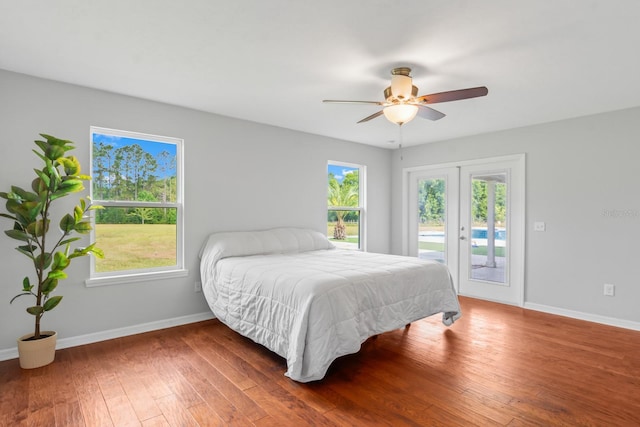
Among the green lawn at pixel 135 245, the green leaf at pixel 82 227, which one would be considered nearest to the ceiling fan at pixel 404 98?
the green leaf at pixel 82 227

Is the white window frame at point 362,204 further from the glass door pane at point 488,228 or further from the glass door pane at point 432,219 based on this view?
the glass door pane at point 488,228

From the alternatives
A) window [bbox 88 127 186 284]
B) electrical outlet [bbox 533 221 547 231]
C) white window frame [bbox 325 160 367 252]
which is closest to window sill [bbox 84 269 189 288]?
window [bbox 88 127 186 284]

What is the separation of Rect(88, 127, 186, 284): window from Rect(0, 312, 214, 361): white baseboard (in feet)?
1.61

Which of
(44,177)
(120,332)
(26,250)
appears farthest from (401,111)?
(120,332)

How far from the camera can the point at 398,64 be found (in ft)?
8.71

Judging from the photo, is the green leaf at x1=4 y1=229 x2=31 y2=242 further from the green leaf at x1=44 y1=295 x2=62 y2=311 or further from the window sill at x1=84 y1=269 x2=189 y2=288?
the window sill at x1=84 y1=269 x2=189 y2=288

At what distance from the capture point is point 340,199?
217 inches

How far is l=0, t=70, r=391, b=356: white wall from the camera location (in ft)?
9.46

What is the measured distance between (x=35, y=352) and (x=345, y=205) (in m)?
4.12

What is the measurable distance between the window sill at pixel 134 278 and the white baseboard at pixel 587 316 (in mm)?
4384

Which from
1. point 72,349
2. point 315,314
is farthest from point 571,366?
point 72,349

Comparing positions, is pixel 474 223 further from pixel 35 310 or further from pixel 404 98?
pixel 35 310

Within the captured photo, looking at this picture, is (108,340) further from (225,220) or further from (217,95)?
(217,95)

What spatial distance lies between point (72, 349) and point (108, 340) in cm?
29
